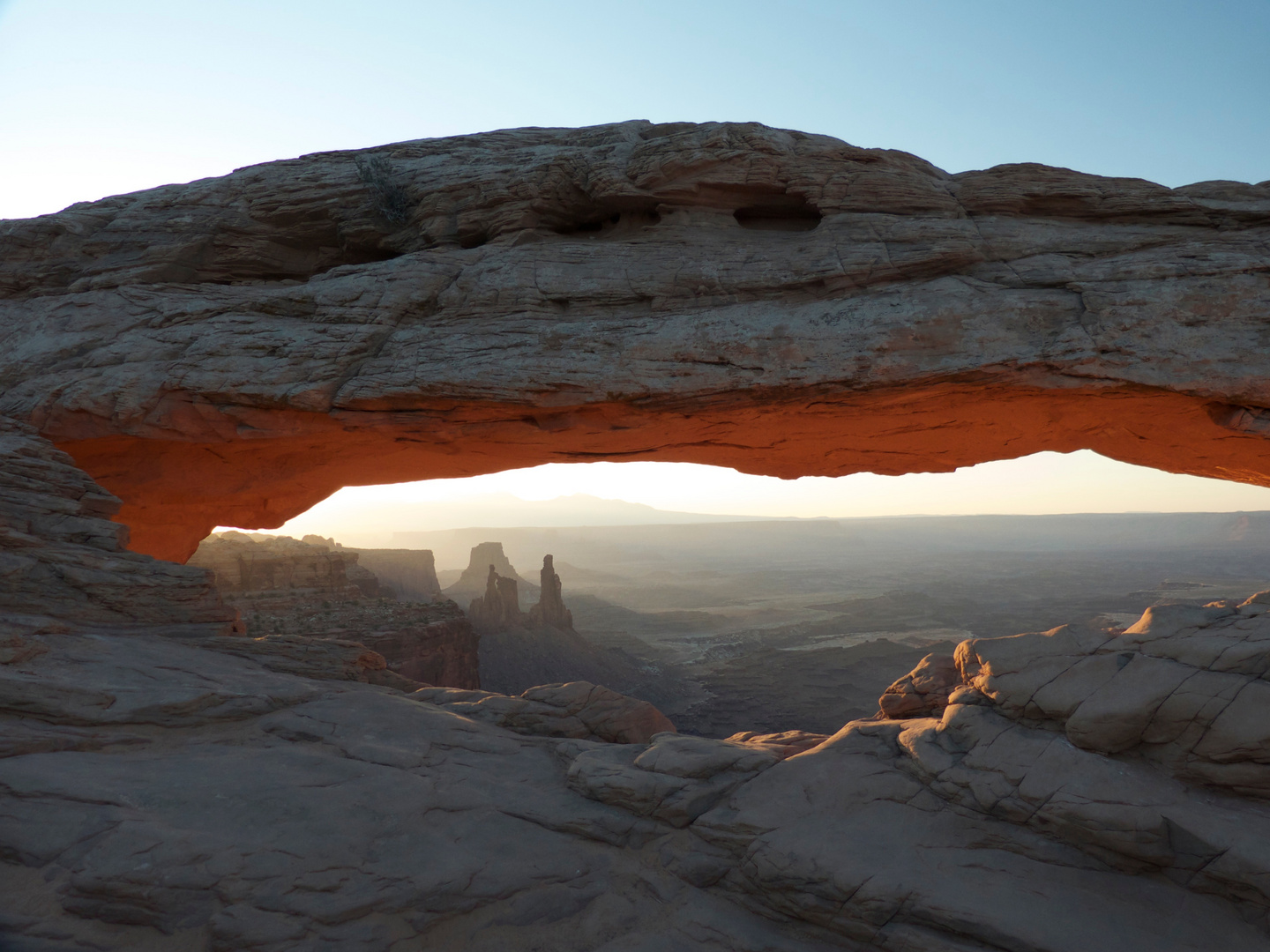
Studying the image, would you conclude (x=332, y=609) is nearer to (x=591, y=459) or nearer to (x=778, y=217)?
(x=591, y=459)

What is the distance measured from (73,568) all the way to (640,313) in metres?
10.8

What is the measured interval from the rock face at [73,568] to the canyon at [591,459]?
7 cm

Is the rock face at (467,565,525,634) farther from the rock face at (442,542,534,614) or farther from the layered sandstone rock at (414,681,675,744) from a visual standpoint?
the rock face at (442,542,534,614)

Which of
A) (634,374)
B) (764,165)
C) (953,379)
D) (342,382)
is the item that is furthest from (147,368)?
(953,379)

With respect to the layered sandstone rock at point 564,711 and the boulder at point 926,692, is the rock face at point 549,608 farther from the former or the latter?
the boulder at point 926,692

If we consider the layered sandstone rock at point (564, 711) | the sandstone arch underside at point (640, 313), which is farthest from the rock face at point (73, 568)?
the layered sandstone rock at point (564, 711)

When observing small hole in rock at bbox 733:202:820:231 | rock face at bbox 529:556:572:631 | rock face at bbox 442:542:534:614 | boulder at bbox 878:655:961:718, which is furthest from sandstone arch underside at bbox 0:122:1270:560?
rock face at bbox 442:542:534:614

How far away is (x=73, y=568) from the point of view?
11141 mm

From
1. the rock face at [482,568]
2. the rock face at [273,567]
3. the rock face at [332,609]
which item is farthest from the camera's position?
the rock face at [482,568]

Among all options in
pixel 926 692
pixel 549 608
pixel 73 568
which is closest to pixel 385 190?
pixel 73 568

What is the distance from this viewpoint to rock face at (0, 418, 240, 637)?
1067 cm

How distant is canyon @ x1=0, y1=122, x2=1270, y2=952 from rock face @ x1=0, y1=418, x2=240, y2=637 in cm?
7

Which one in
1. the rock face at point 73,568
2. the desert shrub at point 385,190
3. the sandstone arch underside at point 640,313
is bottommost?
the rock face at point 73,568

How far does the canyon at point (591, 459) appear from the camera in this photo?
706 cm
